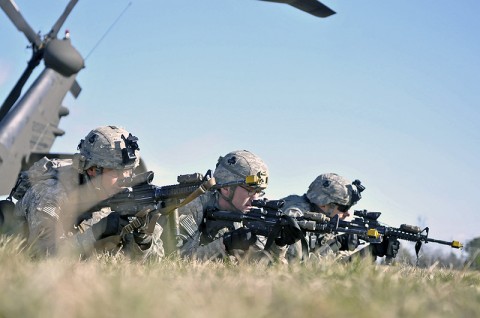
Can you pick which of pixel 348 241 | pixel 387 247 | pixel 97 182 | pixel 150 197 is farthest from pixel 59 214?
pixel 387 247

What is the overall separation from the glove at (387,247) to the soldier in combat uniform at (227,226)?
11.3 feet

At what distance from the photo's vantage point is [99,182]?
740 centimetres

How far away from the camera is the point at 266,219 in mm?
8508

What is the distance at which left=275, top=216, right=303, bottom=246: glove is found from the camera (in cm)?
827

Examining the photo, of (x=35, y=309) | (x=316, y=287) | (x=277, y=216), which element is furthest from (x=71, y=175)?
(x=35, y=309)

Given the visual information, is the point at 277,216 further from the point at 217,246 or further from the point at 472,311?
→ the point at 472,311

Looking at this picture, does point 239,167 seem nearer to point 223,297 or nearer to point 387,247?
point 387,247

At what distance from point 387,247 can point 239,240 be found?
4.64 metres

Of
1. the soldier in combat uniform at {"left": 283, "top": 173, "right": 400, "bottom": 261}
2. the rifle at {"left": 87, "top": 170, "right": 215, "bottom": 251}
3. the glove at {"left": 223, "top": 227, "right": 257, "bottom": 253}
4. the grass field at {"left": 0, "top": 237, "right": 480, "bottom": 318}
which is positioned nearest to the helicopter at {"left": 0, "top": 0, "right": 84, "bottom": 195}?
the soldier in combat uniform at {"left": 283, "top": 173, "right": 400, "bottom": 261}

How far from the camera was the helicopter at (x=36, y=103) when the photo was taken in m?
17.1

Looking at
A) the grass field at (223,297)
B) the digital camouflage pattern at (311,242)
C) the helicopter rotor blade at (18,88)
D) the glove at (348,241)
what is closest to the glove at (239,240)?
the digital camouflage pattern at (311,242)

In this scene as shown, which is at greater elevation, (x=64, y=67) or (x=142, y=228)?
(x=64, y=67)

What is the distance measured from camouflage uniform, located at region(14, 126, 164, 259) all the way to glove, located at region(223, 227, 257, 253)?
86cm

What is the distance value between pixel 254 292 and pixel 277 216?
5.33m
